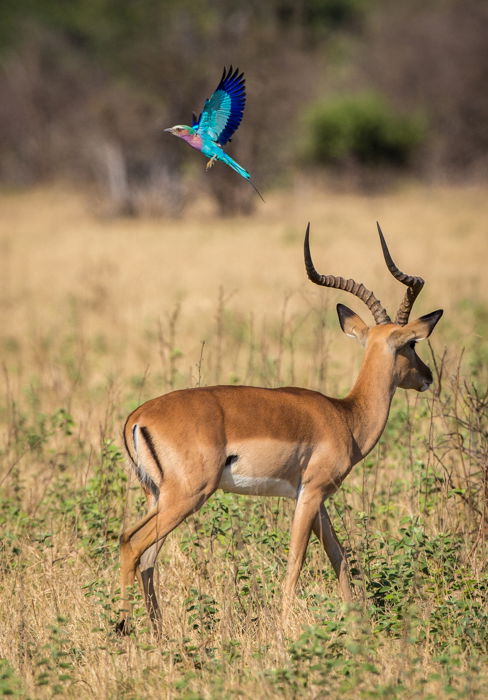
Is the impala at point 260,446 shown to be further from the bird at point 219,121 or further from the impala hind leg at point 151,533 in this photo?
the bird at point 219,121

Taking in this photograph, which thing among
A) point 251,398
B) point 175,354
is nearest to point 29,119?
point 175,354

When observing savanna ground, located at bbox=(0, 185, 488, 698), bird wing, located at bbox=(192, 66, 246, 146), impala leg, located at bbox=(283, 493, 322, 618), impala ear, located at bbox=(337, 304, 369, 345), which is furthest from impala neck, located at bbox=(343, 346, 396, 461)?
bird wing, located at bbox=(192, 66, 246, 146)

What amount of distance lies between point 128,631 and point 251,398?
3.31 ft

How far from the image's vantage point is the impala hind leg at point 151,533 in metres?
3.85

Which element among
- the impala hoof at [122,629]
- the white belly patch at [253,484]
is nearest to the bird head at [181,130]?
the white belly patch at [253,484]

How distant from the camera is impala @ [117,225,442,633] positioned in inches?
153

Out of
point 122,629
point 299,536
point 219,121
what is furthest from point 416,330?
point 122,629

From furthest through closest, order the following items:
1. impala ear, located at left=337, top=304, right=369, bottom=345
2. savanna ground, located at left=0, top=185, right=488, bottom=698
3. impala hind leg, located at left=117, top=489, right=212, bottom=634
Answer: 1. impala ear, located at left=337, top=304, right=369, bottom=345
2. impala hind leg, located at left=117, top=489, right=212, bottom=634
3. savanna ground, located at left=0, top=185, right=488, bottom=698

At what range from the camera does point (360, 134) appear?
1072 inches

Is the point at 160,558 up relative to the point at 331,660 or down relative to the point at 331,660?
down

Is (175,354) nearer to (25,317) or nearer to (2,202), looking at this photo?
(25,317)

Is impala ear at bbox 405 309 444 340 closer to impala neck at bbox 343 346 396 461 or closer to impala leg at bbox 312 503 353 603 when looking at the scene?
impala neck at bbox 343 346 396 461

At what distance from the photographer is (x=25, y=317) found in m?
11.2

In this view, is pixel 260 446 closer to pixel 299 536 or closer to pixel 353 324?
pixel 299 536
